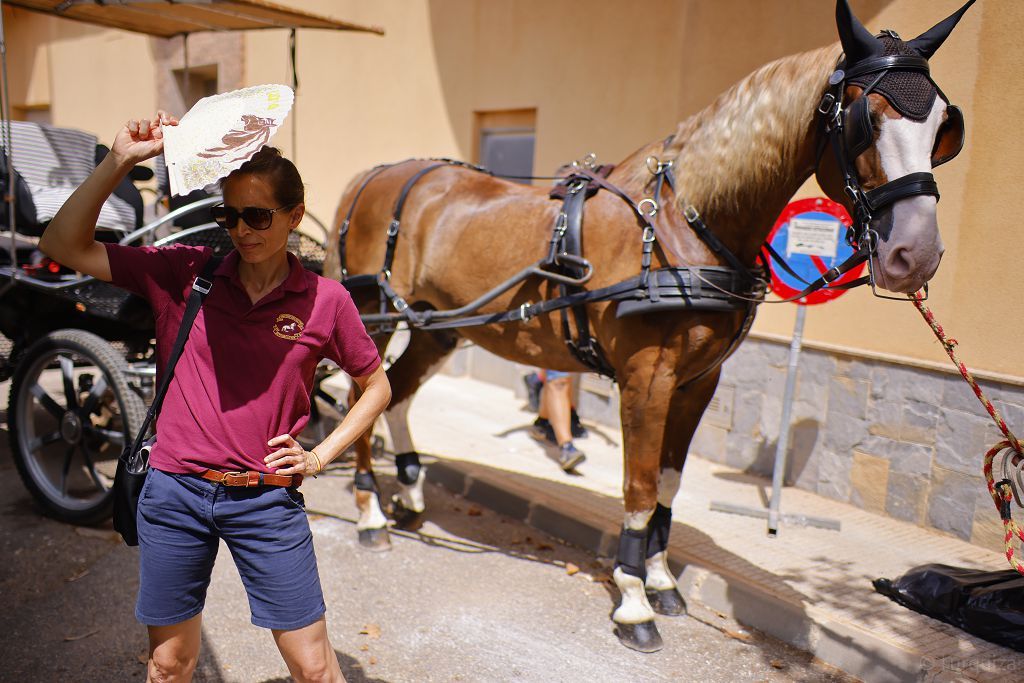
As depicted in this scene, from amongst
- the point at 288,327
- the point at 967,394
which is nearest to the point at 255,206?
the point at 288,327

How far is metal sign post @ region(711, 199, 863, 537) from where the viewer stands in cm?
411

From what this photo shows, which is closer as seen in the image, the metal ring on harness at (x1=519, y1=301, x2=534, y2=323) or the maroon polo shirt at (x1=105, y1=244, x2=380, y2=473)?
the maroon polo shirt at (x1=105, y1=244, x2=380, y2=473)

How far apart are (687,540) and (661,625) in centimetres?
81

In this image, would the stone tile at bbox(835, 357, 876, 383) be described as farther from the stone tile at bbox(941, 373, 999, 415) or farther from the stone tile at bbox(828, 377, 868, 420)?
the stone tile at bbox(941, 373, 999, 415)

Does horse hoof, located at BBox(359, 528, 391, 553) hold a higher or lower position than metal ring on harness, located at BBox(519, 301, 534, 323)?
lower

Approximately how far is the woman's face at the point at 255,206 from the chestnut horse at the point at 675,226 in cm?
160

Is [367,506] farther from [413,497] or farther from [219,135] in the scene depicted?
[219,135]

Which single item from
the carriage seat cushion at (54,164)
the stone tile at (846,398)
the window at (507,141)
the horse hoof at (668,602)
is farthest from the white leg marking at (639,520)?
the window at (507,141)

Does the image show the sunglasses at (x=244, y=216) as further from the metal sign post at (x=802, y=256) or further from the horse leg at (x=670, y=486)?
the metal sign post at (x=802, y=256)

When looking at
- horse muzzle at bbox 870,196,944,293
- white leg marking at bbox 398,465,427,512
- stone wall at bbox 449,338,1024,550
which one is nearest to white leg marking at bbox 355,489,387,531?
white leg marking at bbox 398,465,427,512

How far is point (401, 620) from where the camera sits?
3.40 meters

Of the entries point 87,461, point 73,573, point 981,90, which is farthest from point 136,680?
point 981,90

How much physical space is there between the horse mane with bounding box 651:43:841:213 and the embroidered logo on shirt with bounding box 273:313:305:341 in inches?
68.6

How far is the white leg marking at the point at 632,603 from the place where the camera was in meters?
3.24
